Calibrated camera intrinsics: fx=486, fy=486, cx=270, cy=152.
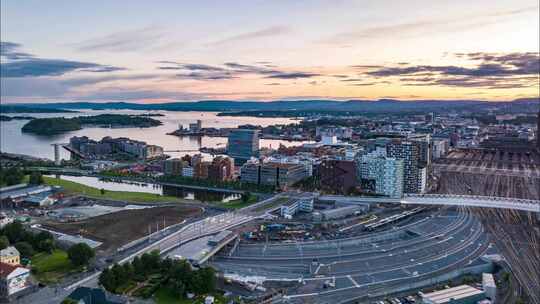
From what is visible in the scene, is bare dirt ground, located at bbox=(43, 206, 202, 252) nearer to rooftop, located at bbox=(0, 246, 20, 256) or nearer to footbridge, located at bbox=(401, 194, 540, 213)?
rooftop, located at bbox=(0, 246, 20, 256)

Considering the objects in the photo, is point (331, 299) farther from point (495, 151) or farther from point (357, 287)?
point (495, 151)

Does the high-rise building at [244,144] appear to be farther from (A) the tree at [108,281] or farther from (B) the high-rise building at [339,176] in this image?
(A) the tree at [108,281]

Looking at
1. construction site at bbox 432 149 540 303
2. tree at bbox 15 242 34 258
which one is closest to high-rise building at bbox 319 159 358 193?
construction site at bbox 432 149 540 303

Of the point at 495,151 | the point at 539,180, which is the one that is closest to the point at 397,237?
the point at 539,180

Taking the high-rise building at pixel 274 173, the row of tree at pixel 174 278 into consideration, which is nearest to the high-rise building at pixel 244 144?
the high-rise building at pixel 274 173

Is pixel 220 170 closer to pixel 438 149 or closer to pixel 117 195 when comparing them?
pixel 117 195

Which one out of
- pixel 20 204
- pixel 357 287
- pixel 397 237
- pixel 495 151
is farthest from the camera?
pixel 495 151
